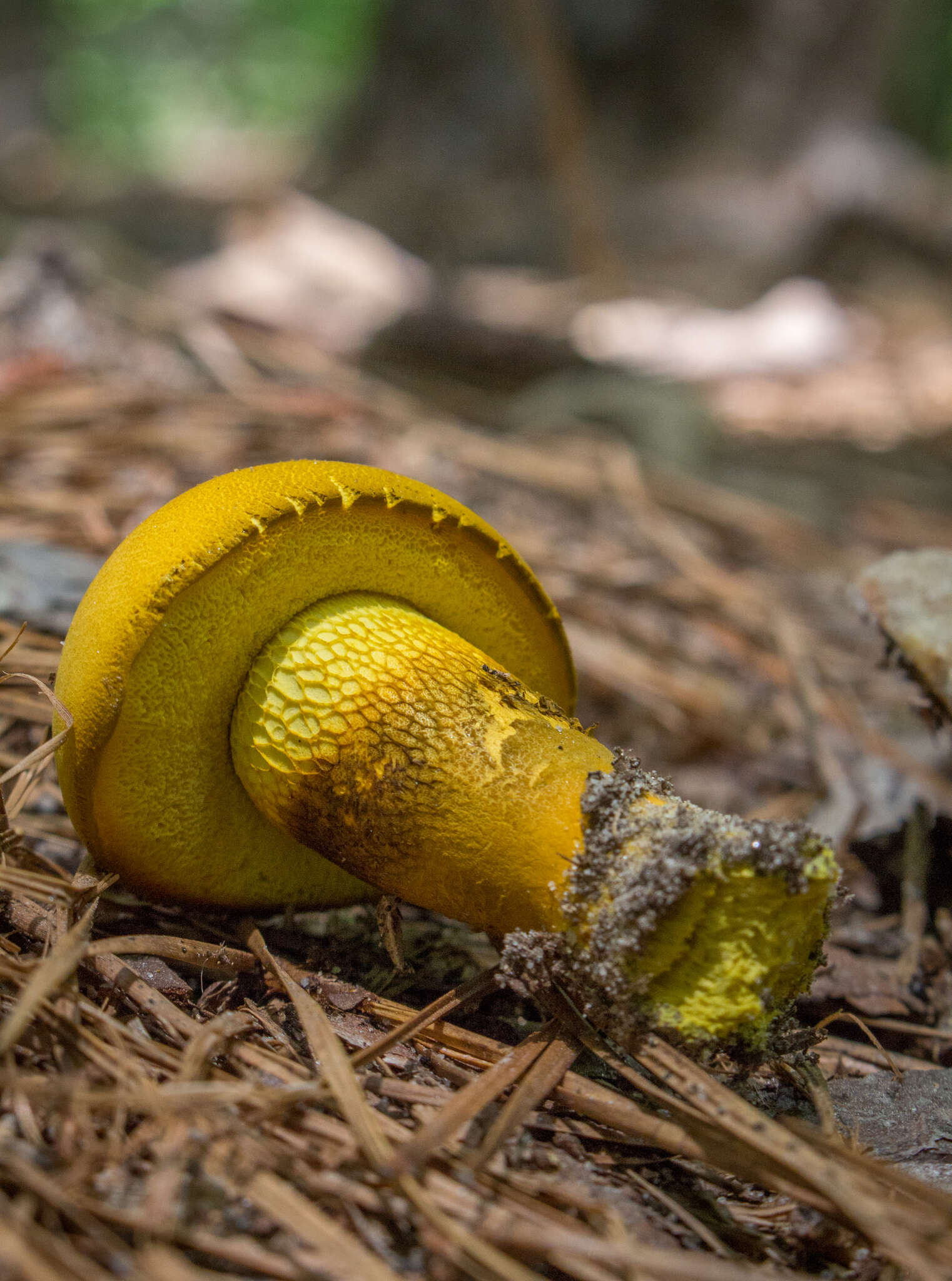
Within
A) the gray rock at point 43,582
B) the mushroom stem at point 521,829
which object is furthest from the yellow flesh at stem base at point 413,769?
the gray rock at point 43,582

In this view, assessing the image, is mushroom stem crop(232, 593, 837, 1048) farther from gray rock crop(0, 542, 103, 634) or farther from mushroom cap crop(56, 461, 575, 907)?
gray rock crop(0, 542, 103, 634)

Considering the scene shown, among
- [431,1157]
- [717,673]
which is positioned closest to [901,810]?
[717,673]

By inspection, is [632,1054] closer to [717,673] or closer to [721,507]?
[717,673]

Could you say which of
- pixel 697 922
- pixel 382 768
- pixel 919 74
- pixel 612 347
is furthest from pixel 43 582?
pixel 919 74

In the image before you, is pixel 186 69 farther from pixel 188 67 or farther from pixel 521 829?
pixel 521 829

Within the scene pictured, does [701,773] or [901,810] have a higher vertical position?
[901,810]

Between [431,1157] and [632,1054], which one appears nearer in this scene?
[431,1157]

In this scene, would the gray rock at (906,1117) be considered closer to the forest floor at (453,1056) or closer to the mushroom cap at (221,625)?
the forest floor at (453,1056)
